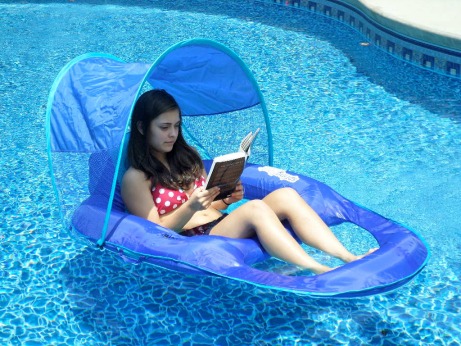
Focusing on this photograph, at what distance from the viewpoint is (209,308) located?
3730 millimetres

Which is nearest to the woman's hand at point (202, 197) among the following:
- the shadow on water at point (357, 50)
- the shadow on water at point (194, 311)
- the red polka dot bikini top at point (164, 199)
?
the red polka dot bikini top at point (164, 199)

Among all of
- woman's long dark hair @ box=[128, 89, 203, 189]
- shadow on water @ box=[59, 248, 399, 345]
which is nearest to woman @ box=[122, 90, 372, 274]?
woman's long dark hair @ box=[128, 89, 203, 189]

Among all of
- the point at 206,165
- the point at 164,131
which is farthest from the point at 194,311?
the point at 206,165

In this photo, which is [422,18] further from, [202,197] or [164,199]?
[202,197]

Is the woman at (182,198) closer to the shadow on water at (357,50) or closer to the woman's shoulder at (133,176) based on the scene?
the woman's shoulder at (133,176)

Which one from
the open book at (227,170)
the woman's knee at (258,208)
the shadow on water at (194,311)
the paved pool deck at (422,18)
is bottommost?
the shadow on water at (194,311)

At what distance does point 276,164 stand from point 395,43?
2.97 metres

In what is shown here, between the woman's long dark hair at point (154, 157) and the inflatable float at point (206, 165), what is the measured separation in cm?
10

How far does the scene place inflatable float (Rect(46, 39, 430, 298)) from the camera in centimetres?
318

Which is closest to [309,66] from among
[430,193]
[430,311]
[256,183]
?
[430,193]

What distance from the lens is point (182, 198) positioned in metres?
3.89

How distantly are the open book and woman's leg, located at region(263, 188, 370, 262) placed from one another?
265 mm

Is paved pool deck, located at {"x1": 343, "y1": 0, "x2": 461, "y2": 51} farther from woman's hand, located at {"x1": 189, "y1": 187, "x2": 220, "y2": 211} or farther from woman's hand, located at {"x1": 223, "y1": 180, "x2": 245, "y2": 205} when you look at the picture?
woman's hand, located at {"x1": 189, "y1": 187, "x2": 220, "y2": 211}

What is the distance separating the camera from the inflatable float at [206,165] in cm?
318
